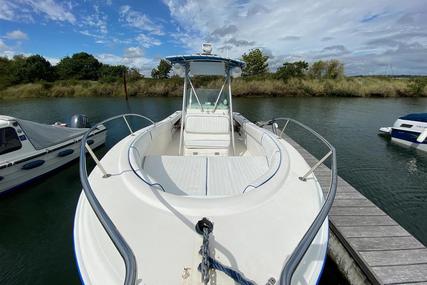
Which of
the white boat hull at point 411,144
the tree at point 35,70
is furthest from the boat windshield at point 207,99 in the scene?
the tree at point 35,70

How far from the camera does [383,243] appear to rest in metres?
2.84

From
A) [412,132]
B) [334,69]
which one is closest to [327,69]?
[334,69]

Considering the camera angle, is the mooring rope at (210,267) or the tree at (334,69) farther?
the tree at (334,69)

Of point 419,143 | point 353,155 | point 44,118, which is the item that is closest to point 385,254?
point 353,155

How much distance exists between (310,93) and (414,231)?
23936mm

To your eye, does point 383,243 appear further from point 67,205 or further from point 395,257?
point 67,205

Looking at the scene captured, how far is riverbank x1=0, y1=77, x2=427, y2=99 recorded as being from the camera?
989 inches

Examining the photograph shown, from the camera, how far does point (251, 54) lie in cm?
3475

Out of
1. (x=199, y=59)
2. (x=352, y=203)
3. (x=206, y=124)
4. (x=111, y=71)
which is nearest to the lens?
(x=352, y=203)

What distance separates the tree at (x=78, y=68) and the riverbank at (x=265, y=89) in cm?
1146

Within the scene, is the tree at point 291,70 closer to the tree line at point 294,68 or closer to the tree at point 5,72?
the tree line at point 294,68

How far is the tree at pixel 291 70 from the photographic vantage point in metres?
28.2

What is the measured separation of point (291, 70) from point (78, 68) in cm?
3381

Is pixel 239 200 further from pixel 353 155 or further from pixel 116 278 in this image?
pixel 353 155
